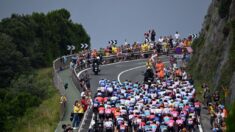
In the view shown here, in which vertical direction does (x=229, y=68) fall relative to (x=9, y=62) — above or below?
below

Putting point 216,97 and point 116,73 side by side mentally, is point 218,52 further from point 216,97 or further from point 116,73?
point 116,73

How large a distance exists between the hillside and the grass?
1003cm

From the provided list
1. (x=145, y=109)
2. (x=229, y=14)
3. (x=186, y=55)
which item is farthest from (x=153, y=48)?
(x=145, y=109)

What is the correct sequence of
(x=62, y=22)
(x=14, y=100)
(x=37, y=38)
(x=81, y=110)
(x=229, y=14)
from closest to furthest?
1. (x=81, y=110)
2. (x=229, y=14)
3. (x=14, y=100)
4. (x=37, y=38)
5. (x=62, y=22)

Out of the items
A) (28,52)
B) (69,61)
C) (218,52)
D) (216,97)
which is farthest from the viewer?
(28,52)

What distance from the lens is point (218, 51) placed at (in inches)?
1903

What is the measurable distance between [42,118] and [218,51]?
1247 cm

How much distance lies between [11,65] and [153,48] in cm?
1610

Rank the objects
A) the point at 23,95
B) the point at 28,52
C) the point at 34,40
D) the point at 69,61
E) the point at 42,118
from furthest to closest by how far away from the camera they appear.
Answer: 1. the point at 34,40
2. the point at 28,52
3. the point at 69,61
4. the point at 23,95
5. the point at 42,118

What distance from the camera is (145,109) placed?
3550cm

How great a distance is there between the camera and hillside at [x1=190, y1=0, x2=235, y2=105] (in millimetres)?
42438

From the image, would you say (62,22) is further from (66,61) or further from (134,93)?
(134,93)

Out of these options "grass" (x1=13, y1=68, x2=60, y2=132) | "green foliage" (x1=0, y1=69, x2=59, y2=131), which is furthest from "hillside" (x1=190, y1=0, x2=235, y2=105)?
"green foliage" (x1=0, y1=69, x2=59, y2=131)

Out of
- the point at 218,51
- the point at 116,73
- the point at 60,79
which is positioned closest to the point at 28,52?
the point at 116,73
